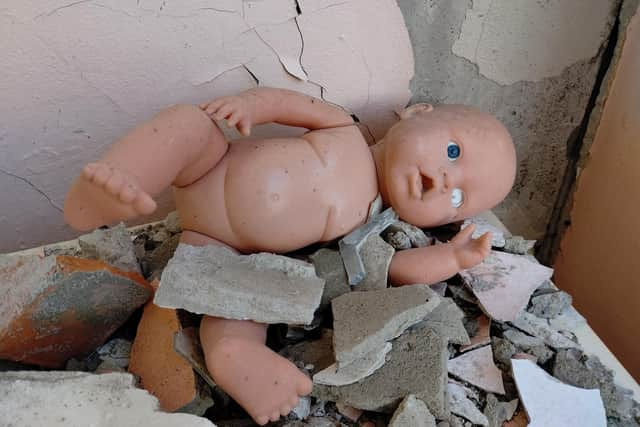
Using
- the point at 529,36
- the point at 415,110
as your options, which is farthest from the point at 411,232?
the point at 529,36

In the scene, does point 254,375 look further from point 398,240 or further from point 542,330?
point 542,330

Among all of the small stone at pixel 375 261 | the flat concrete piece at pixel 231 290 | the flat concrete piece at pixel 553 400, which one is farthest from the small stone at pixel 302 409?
the flat concrete piece at pixel 553 400

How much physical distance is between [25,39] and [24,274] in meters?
0.44

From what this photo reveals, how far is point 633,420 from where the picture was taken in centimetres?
102

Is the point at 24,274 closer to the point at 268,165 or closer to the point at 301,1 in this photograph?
the point at 268,165

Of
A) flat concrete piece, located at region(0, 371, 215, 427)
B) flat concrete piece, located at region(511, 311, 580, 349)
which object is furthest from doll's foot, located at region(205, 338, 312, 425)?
flat concrete piece, located at region(511, 311, 580, 349)

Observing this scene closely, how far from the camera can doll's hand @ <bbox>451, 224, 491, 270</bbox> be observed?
3.73 ft

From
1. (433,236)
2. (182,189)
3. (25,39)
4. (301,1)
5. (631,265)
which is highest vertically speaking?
(301,1)

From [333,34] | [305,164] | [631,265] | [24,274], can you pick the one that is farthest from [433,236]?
[24,274]

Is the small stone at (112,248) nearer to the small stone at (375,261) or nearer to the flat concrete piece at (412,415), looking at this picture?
the small stone at (375,261)

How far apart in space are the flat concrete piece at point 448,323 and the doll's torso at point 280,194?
0.22 meters

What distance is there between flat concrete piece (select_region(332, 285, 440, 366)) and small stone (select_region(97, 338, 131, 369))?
1.21ft

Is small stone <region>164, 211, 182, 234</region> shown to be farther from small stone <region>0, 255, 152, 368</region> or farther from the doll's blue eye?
the doll's blue eye

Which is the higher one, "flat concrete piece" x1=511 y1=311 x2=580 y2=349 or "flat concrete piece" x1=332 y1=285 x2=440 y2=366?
"flat concrete piece" x1=332 y1=285 x2=440 y2=366
